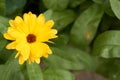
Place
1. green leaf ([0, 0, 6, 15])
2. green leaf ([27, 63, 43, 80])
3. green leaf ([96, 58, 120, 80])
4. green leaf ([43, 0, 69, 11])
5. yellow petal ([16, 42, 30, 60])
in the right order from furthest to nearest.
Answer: green leaf ([96, 58, 120, 80]) → green leaf ([43, 0, 69, 11]) → green leaf ([0, 0, 6, 15]) → green leaf ([27, 63, 43, 80]) → yellow petal ([16, 42, 30, 60])

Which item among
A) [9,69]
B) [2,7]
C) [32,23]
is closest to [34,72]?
[9,69]

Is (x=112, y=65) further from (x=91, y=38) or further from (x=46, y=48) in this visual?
(x=46, y=48)

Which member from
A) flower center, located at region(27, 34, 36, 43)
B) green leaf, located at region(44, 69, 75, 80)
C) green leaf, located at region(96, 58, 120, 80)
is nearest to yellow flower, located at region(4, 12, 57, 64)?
flower center, located at region(27, 34, 36, 43)

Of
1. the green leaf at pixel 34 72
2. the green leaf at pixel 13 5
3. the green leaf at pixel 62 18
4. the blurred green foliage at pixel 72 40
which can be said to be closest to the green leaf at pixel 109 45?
the blurred green foliage at pixel 72 40

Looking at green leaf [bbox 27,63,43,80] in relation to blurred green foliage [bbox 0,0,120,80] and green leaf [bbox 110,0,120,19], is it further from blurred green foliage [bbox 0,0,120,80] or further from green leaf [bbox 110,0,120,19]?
green leaf [bbox 110,0,120,19]

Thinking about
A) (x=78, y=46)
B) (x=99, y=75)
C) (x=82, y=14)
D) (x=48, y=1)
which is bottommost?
(x=99, y=75)

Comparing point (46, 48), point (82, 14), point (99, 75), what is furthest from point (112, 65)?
point (46, 48)

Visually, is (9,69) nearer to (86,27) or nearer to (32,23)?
(32,23)
